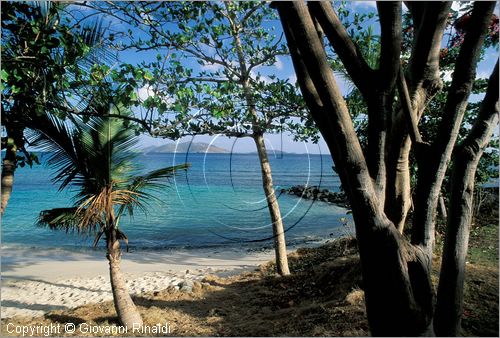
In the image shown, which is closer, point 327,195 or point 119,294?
point 119,294

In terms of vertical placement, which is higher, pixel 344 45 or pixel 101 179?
pixel 344 45

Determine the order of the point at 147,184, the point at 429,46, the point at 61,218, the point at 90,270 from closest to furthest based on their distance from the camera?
the point at 429,46
the point at 61,218
the point at 147,184
the point at 90,270

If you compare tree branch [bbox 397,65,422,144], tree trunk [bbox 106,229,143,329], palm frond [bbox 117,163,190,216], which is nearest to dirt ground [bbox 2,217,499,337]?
tree trunk [bbox 106,229,143,329]

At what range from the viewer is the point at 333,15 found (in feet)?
8.16

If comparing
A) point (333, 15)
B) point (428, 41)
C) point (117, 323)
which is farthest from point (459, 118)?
point (117, 323)

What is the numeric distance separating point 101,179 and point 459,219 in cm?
378

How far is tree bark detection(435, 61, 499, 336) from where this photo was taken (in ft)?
7.82

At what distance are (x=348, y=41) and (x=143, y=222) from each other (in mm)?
18193

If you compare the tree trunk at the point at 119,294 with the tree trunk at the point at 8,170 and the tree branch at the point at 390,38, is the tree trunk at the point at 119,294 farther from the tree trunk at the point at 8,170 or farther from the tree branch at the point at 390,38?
the tree branch at the point at 390,38

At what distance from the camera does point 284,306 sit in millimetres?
5211

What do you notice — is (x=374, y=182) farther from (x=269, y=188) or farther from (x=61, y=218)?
(x=269, y=188)

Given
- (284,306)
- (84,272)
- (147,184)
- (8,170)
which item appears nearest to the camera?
(8,170)

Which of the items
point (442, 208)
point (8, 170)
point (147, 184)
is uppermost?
point (8, 170)

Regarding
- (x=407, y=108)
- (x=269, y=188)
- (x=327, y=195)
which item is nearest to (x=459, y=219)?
(x=407, y=108)
